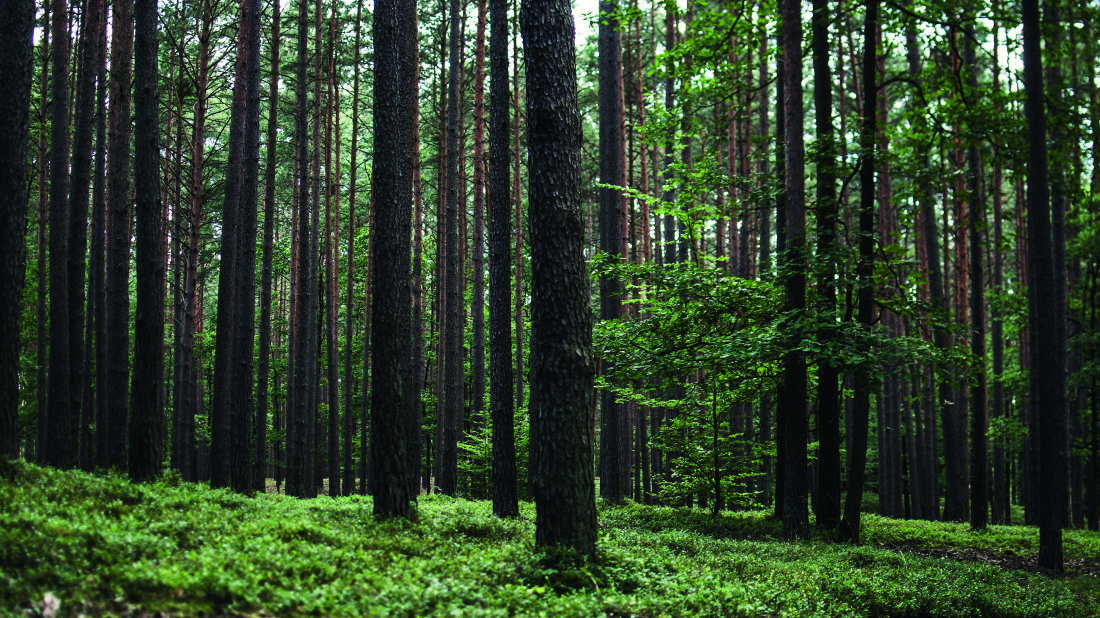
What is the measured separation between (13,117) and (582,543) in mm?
7420

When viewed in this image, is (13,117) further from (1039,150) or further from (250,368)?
(1039,150)

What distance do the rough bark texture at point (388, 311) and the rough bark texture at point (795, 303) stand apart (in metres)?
5.98

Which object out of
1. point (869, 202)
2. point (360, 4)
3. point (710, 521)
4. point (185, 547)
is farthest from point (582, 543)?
point (360, 4)

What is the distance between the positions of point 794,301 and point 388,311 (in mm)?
6283

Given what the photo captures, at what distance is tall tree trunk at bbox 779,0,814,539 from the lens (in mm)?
10422

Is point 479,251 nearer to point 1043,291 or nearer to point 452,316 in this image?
point 452,316

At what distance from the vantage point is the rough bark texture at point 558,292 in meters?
5.95

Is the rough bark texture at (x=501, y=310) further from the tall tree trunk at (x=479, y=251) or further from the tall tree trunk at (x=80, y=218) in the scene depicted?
the tall tree trunk at (x=80, y=218)

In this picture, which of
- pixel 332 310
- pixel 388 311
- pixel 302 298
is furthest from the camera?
pixel 332 310

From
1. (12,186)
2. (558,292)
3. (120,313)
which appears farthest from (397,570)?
(120,313)

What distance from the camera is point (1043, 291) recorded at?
9.88 m

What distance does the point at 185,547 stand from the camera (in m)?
4.98

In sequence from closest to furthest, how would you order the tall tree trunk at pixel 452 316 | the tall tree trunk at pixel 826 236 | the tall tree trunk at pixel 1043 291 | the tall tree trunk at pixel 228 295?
the tall tree trunk at pixel 1043 291
the tall tree trunk at pixel 826 236
the tall tree trunk at pixel 228 295
the tall tree trunk at pixel 452 316

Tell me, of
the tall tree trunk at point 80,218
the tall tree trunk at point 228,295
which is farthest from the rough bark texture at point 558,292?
the tall tree trunk at point 80,218
